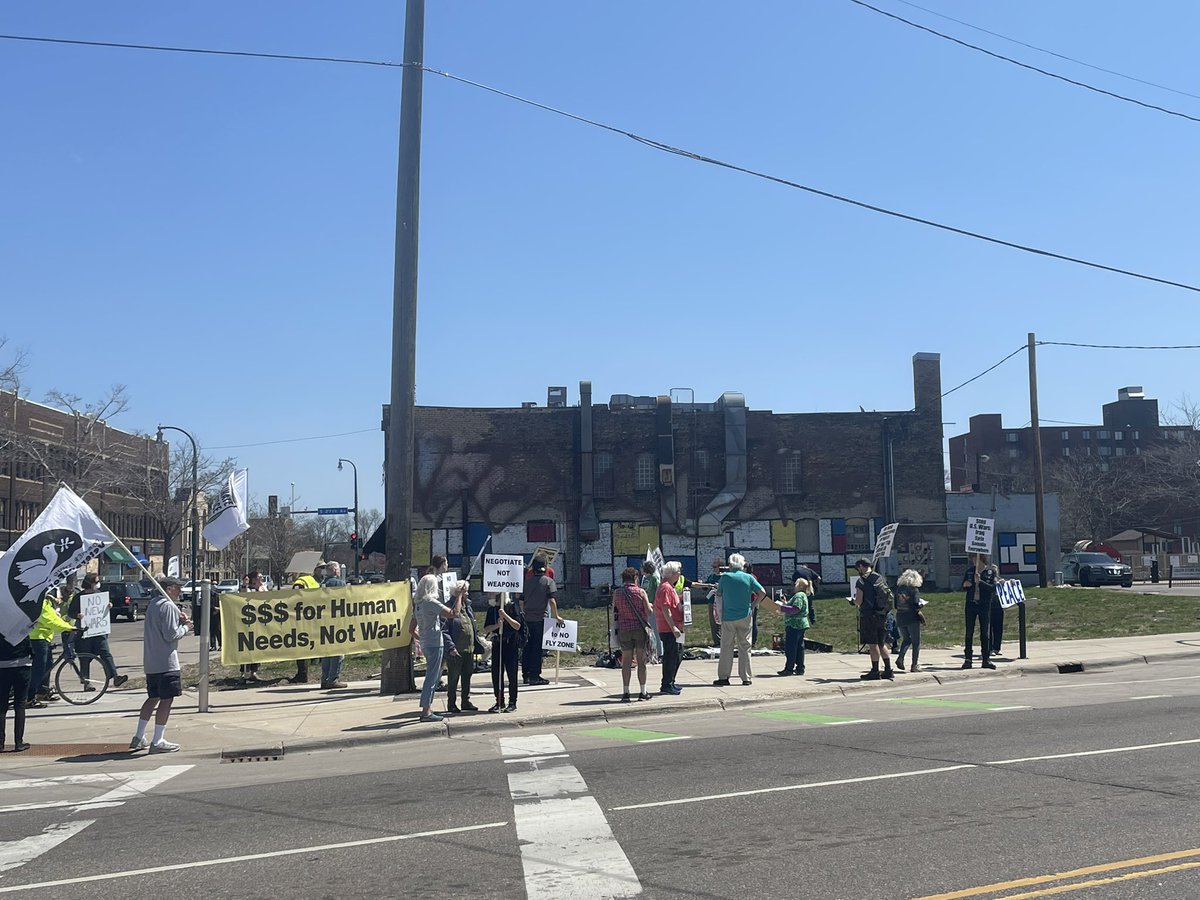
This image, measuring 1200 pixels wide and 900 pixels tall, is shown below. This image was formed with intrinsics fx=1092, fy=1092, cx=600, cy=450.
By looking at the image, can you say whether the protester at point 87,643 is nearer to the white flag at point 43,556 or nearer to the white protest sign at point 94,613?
the white protest sign at point 94,613

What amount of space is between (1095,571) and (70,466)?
44026 millimetres

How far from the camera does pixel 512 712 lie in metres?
13.6

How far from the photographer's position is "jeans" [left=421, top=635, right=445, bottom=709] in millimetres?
12944

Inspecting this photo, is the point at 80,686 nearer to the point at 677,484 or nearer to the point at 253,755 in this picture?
the point at 253,755

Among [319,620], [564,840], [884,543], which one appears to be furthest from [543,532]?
[564,840]

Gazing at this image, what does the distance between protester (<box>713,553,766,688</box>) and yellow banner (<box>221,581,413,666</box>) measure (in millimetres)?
4477

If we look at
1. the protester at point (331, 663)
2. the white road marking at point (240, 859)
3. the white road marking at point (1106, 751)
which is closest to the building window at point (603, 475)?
the protester at point (331, 663)

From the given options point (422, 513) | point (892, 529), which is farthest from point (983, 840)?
point (422, 513)

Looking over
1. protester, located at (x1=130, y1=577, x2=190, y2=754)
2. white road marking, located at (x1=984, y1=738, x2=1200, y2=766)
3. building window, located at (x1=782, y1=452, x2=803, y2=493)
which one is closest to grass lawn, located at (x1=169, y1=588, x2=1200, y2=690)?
protester, located at (x1=130, y1=577, x2=190, y2=754)

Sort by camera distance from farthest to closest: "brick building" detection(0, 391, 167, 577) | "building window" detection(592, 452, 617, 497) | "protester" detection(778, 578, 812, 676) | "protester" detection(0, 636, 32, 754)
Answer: "building window" detection(592, 452, 617, 497) < "brick building" detection(0, 391, 167, 577) < "protester" detection(778, 578, 812, 676) < "protester" detection(0, 636, 32, 754)

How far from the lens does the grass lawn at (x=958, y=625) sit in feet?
63.7

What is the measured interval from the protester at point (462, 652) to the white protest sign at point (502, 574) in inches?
41.7

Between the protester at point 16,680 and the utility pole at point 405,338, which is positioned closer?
the protester at point 16,680

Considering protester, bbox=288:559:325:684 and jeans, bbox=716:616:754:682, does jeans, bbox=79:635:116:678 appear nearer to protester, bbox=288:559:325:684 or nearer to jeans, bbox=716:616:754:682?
protester, bbox=288:559:325:684
